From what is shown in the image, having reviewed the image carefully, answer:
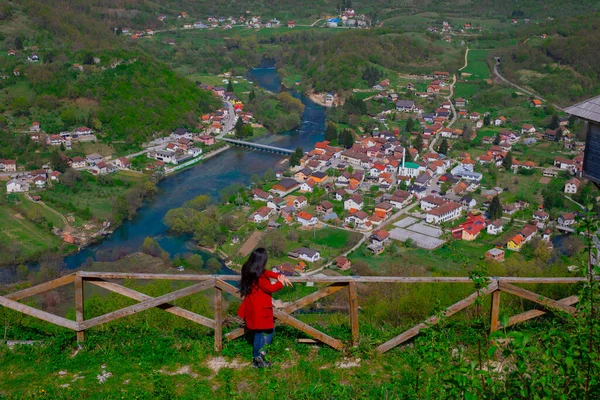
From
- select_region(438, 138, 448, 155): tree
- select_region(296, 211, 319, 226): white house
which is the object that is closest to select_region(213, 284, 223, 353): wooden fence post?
select_region(296, 211, 319, 226): white house

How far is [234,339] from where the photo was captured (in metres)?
3.19

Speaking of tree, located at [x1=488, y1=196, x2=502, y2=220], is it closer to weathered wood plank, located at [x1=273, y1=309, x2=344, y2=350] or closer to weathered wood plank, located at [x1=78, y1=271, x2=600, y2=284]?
weathered wood plank, located at [x1=78, y1=271, x2=600, y2=284]

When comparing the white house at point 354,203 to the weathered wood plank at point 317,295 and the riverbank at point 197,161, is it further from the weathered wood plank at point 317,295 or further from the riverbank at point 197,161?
the weathered wood plank at point 317,295

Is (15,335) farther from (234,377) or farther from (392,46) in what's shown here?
(392,46)

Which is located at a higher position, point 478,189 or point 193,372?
point 193,372

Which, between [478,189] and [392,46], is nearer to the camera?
Result: [478,189]

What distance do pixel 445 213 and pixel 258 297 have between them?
14.1m

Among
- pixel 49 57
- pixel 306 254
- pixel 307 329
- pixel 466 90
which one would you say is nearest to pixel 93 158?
pixel 49 57

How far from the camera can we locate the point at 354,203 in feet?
56.6

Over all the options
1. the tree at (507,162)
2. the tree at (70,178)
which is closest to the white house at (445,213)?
the tree at (507,162)

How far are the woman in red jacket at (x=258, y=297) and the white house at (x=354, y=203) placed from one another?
564 inches

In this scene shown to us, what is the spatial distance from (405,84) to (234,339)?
105ft

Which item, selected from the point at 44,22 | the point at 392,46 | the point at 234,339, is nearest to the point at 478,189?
the point at 234,339

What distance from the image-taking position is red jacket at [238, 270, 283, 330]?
9.31 feet
